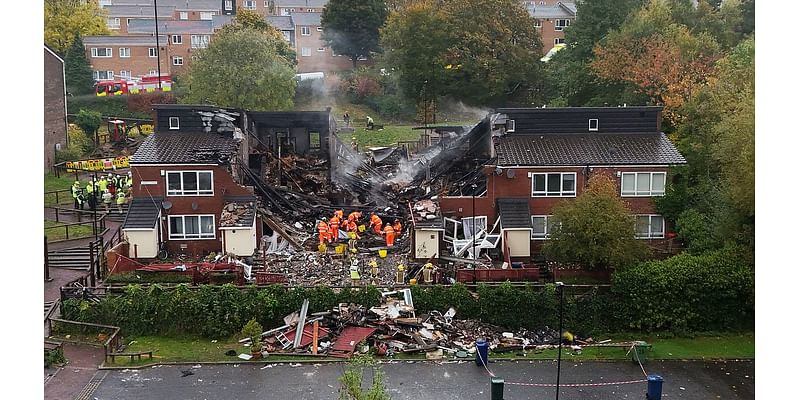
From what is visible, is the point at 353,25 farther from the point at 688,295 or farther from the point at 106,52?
the point at 688,295

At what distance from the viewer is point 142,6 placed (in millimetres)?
87562

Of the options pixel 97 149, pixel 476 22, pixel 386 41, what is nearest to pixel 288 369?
pixel 97 149

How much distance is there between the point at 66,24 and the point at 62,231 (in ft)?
123

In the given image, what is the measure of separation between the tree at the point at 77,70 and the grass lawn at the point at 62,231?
3018 cm

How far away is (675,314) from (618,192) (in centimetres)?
718

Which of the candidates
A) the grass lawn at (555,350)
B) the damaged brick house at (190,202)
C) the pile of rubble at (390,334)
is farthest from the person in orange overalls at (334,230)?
the grass lawn at (555,350)

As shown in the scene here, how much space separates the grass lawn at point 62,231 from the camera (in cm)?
3966

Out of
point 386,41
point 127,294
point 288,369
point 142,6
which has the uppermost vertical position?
point 142,6

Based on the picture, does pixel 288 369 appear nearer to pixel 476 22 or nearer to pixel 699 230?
pixel 699 230

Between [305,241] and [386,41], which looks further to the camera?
[386,41]

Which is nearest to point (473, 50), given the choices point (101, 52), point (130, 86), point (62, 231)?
point (130, 86)

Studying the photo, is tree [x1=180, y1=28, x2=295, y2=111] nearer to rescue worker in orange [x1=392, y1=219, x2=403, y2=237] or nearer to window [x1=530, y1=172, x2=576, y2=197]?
rescue worker in orange [x1=392, y1=219, x2=403, y2=237]

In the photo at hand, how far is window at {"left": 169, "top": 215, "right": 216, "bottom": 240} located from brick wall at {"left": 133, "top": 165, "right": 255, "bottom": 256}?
0.48ft

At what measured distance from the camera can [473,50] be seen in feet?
203
